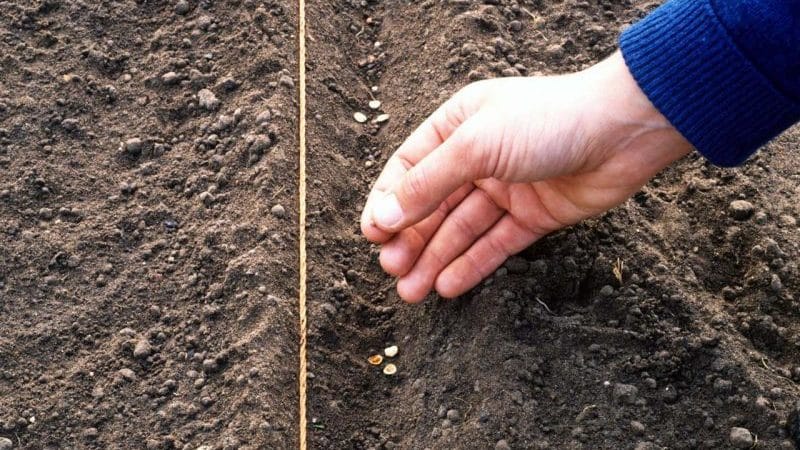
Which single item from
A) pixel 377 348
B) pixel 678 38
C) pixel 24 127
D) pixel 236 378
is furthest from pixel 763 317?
pixel 24 127

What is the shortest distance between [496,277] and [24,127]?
1.50 metres

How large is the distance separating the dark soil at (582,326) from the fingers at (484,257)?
33mm

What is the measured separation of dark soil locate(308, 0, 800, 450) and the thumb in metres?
0.30

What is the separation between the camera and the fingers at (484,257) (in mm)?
2410

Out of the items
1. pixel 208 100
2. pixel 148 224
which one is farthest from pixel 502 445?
pixel 208 100

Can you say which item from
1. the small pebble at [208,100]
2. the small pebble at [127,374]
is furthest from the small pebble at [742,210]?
the small pebble at [127,374]

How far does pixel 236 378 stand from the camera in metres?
2.32

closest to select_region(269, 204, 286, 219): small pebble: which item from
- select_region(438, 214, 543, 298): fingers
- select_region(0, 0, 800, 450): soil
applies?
select_region(0, 0, 800, 450): soil

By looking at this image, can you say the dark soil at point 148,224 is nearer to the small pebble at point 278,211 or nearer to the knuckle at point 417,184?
the small pebble at point 278,211

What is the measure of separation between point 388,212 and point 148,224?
0.78m

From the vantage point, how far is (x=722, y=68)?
2.02 metres

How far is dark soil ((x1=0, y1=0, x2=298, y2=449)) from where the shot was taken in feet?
7.64

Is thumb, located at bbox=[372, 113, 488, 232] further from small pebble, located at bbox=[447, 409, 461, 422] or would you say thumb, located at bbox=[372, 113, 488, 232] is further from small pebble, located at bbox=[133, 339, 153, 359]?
small pebble, located at bbox=[133, 339, 153, 359]

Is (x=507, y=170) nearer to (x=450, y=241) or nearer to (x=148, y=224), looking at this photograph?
(x=450, y=241)
